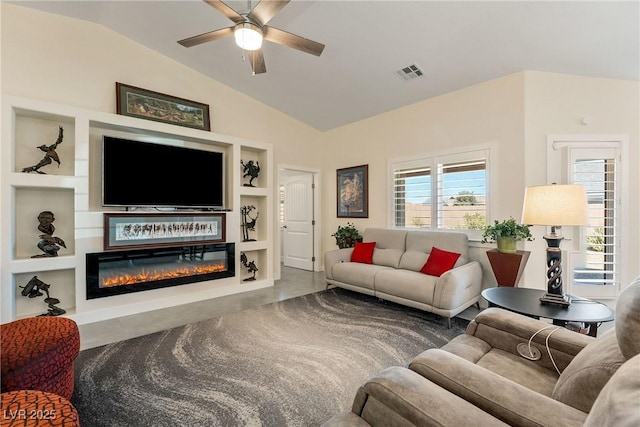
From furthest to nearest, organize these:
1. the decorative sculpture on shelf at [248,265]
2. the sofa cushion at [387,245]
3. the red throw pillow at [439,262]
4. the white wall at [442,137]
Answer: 1. the decorative sculpture on shelf at [248,265]
2. the sofa cushion at [387,245]
3. the white wall at [442,137]
4. the red throw pillow at [439,262]

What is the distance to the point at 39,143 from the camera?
3.17m

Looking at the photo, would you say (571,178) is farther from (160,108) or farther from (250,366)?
(160,108)

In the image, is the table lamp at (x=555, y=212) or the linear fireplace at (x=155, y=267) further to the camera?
the linear fireplace at (x=155, y=267)

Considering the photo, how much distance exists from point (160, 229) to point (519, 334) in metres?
3.87

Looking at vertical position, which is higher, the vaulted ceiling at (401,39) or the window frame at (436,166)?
the vaulted ceiling at (401,39)

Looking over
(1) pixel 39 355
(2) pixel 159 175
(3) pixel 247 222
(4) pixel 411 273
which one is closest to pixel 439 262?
(4) pixel 411 273

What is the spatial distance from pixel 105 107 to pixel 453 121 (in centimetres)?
463

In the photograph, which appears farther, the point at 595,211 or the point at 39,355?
the point at 595,211

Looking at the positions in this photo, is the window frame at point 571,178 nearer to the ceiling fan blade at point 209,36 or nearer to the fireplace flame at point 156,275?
the ceiling fan blade at point 209,36

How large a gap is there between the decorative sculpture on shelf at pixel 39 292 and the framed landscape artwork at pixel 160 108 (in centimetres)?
216

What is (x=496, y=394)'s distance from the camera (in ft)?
3.05

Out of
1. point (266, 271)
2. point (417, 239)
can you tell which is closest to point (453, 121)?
point (417, 239)

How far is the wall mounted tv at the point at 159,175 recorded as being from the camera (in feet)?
11.1

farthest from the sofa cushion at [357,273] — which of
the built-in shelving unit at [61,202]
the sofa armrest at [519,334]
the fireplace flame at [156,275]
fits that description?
the built-in shelving unit at [61,202]
